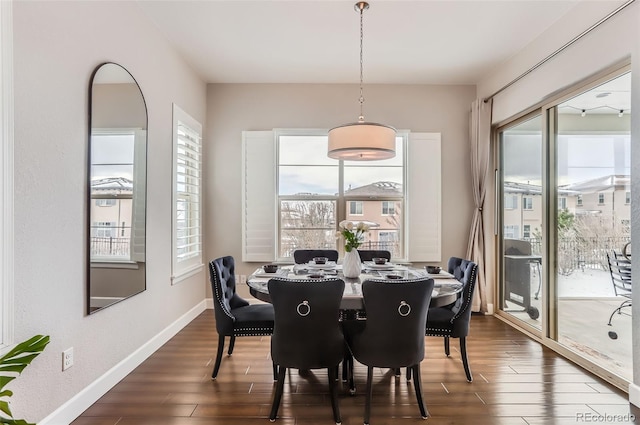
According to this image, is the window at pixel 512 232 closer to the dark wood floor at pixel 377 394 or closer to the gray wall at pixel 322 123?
the gray wall at pixel 322 123

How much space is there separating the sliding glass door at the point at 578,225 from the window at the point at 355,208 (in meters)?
1.83

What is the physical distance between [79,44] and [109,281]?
5.20 ft

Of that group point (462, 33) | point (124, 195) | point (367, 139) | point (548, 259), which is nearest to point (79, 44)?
point (124, 195)

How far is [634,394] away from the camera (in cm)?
236

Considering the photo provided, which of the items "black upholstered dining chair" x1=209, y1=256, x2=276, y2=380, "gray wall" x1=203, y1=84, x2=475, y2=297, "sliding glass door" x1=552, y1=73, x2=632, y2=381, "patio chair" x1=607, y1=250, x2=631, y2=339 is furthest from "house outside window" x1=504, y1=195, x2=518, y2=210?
"black upholstered dining chair" x1=209, y1=256, x2=276, y2=380

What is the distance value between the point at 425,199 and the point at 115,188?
11.7 feet

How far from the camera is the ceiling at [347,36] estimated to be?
2.97m

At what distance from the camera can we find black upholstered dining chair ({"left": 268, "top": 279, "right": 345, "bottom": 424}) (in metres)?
Answer: 2.04

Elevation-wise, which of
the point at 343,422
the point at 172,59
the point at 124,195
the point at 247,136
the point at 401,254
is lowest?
the point at 343,422

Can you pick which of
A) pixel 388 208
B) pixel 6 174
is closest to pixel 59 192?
pixel 6 174

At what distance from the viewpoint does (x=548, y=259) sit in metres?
3.40

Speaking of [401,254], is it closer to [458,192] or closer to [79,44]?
[458,192]

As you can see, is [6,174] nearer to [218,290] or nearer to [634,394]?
[218,290]

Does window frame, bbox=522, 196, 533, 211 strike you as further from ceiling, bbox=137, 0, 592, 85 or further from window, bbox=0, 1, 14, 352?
window, bbox=0, 1, 14, 352
